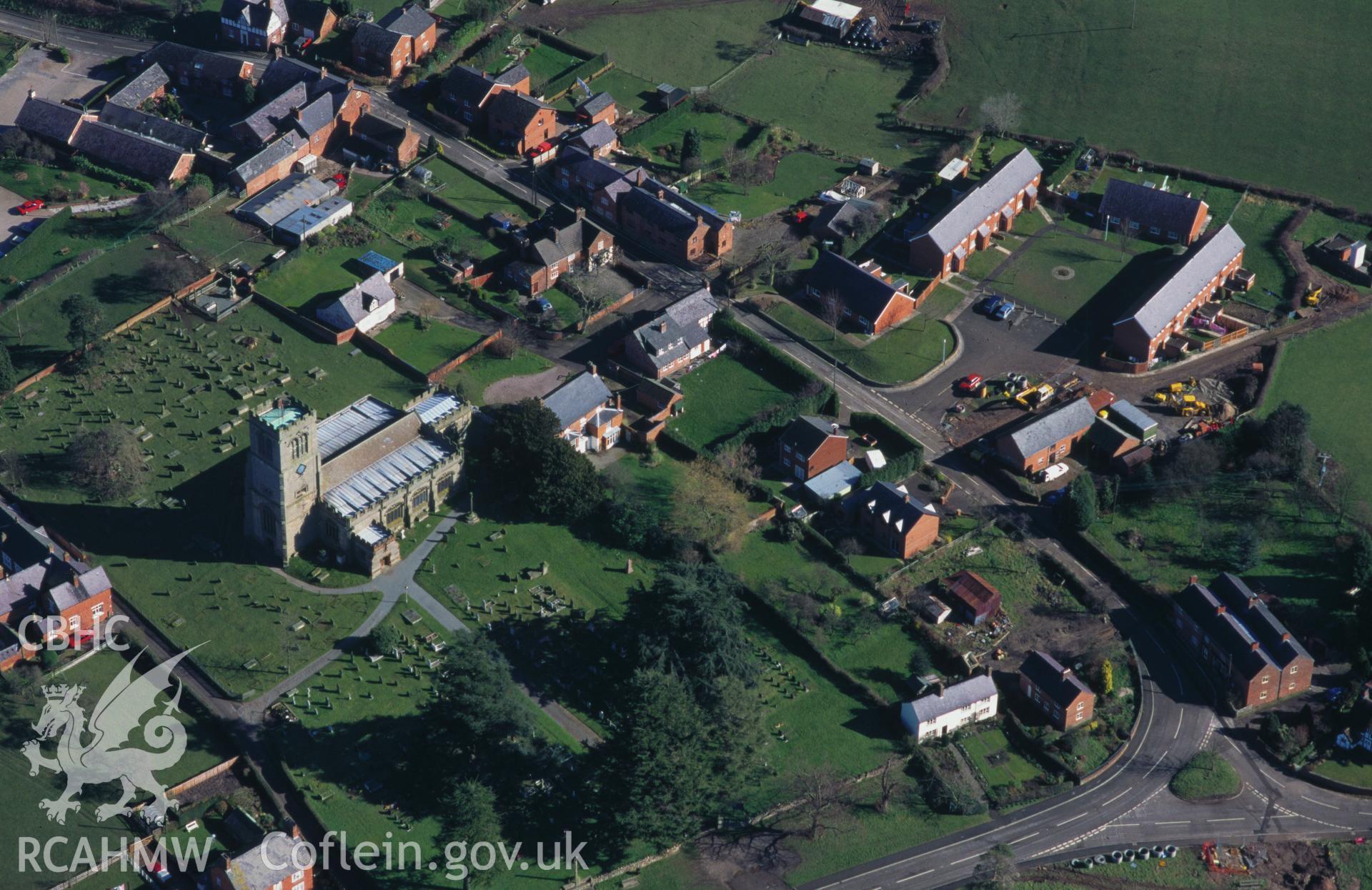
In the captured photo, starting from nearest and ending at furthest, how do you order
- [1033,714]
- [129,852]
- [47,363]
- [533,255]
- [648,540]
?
[129,852] → [1033,714] → [648,540] → [47,363] → [533,255]

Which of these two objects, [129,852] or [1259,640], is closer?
[129,852]

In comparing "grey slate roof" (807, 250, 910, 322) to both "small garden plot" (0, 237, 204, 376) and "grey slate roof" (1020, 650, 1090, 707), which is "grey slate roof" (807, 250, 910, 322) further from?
"small garden plot" (0, 237, 204, 376)

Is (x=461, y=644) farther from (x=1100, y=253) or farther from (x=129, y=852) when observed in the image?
(x=1100, y=253)

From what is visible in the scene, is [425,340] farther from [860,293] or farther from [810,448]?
[860,293]

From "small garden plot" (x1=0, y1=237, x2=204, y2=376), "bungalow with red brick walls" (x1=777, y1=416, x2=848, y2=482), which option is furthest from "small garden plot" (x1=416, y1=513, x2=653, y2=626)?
"small garden plot" (x1=0, y1=237, x2=204, y2=376)

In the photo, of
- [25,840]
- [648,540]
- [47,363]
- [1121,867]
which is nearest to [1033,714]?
[1121,867]

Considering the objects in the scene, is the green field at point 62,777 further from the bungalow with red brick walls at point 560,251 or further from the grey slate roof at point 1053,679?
the grey slate roof at point 1053,679
